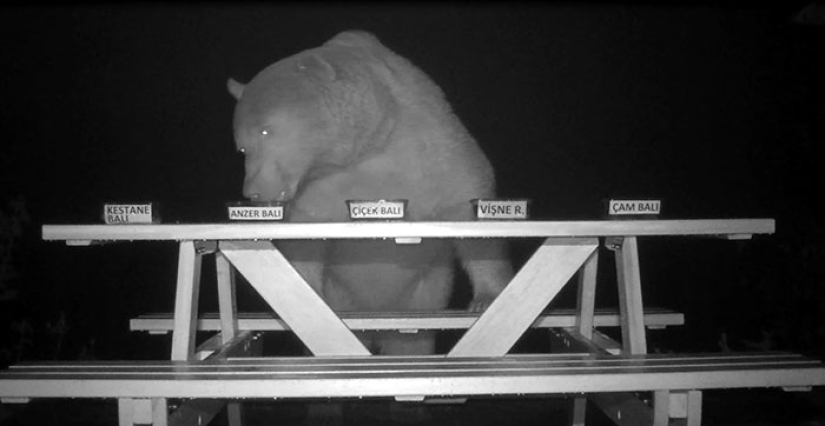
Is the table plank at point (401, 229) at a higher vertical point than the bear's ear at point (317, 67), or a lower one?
lower

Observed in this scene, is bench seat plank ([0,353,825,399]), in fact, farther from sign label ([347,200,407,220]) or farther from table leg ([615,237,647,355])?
sign label ([347,200,407,220])

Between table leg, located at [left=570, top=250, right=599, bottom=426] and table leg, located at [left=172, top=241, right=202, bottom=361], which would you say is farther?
table leg, located at [left=570, top=250, right=599, bottom=426]

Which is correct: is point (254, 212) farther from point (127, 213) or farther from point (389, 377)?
point (389, 377)

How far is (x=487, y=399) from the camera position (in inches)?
123

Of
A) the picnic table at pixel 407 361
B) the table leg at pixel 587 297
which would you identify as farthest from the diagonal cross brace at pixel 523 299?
the table leg at pixel 587 297

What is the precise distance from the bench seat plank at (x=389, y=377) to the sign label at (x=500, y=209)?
347 mm

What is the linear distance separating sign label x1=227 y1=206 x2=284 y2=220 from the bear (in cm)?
77

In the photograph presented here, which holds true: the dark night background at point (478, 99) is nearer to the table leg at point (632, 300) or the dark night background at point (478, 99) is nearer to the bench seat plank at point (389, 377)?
the table leg at point (632, 300)

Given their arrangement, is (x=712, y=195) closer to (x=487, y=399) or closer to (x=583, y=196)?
(x=583, y=196)

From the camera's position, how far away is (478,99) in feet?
11.3

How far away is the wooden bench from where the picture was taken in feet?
8.10

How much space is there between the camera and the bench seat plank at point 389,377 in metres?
1.57

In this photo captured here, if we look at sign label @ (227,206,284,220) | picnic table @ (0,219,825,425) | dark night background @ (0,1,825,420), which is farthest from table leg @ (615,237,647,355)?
dark night background @ (0,1,825,420)

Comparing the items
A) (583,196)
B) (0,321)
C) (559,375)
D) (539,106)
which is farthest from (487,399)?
(0,321)
